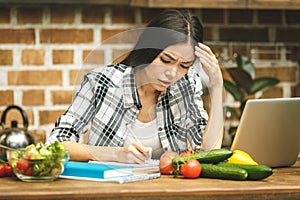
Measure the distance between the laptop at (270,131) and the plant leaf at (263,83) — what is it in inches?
51.1

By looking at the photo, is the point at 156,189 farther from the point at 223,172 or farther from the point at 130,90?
the point at 130,90

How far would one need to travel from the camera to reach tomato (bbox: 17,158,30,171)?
7.11 feet

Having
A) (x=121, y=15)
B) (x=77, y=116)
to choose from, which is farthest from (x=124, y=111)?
(x=121, y=15)

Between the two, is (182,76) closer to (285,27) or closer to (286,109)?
(286,109)

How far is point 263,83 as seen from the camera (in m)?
3.97

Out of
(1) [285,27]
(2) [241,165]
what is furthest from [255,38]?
(2) [241,165]

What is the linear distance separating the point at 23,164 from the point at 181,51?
76cm

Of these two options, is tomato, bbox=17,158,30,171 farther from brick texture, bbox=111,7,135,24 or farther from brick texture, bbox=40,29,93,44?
brick texture, bbox=111,7,135,24

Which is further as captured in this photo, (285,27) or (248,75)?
(285,27)

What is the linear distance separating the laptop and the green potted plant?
1253 mm

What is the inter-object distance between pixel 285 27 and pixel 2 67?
1.55m

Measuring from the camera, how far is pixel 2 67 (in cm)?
381

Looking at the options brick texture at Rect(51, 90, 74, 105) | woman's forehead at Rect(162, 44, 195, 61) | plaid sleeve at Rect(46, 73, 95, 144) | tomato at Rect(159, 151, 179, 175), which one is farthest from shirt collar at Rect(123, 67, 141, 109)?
brick texture at Rect(51, 90, 74, 105)

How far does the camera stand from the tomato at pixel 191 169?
2254 mm
